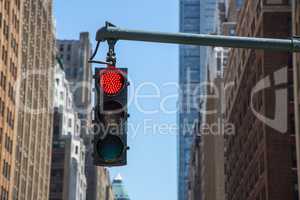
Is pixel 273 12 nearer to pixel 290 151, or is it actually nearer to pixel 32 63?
pixel 290 151

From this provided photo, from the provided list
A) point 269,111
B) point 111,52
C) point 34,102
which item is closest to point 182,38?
point 111,52

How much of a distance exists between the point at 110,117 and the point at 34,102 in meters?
121

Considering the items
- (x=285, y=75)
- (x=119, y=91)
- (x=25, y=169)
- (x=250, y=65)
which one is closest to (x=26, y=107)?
(x=25, y=169)

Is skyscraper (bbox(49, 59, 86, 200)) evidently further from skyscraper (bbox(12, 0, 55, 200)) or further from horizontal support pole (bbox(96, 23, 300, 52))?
horizontal support pole (bbox(96, 23, 300, 52))

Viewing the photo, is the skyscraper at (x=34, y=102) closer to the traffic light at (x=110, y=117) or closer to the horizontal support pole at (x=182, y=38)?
the horizontal support pole at (x=182, y=38)

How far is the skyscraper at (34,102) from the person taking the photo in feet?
387

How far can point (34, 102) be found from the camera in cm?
13388

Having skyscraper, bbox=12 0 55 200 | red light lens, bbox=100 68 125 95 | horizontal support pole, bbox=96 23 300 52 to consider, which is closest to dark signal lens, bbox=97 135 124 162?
red light lens, bbox=100 68 125 95

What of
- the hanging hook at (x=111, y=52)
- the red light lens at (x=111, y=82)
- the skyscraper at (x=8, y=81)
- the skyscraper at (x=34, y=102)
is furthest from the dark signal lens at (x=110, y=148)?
the skyscraper at (x=34, y=102)

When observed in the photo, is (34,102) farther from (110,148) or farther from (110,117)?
(110,148)

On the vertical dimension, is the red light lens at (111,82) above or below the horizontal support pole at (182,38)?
below

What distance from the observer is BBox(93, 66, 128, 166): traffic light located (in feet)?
47.1

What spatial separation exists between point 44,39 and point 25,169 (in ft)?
104

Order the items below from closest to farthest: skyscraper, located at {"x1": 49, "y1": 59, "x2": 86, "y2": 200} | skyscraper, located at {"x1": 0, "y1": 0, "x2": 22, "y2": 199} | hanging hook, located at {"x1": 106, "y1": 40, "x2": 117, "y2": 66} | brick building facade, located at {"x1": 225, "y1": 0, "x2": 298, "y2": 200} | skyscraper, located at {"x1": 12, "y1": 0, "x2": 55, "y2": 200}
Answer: hanging hook, located at {"x1": 106, "y1": 40, "x2": 117, "y2": 66} → brick building facade, located at {"x1": 225, "y1": 0, "x2": 298, "y2": 200} → skyscraper, located at {"x1": 0, "y1": 0, "x2": 22, "y2": 199} → skyscraper, located at {"x1": 12, "y1": 0, "x2": 55, "y2": 200} → skyscraper, located at {"x1": 49, "y1": 59, "x2": 86, "y2": 200}
